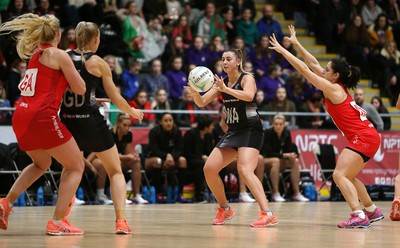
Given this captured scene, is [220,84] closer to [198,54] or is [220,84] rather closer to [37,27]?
[37,27]

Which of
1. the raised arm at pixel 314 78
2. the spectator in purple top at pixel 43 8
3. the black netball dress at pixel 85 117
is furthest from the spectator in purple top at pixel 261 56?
the black netball dress at pixel 85 117

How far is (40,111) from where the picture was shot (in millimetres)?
7922

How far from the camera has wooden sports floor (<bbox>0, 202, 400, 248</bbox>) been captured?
7.61m

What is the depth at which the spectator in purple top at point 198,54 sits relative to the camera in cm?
1886

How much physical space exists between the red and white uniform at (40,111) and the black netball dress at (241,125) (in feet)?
8.36

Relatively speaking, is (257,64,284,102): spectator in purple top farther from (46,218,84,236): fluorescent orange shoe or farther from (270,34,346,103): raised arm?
(46,218,84,236): fluorescent orange shoe

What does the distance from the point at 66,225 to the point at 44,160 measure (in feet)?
2.21

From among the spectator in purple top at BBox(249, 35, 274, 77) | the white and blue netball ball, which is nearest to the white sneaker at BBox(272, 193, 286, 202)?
the spectator in purple top at BBox(249, 35, 274, 77)

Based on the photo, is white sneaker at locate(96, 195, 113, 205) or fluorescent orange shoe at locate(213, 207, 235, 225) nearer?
fluorescent orange shoe at locate(213, 207, 235, 225)

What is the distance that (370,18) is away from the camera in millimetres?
23141

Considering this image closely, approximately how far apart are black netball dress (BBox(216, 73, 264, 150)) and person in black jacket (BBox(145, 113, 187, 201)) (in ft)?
18.6

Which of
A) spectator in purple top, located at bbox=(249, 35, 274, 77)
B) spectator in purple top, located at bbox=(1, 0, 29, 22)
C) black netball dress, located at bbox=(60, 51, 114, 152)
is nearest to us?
black netball dress, located at bbox=(60, 51, 114, 152)

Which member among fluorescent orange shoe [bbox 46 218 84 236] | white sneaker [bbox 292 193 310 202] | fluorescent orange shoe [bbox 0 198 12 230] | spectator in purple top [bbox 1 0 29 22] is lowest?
white sneaker [bbox 292 193 310 202]

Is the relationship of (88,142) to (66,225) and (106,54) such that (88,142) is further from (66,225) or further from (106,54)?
(106,54)
